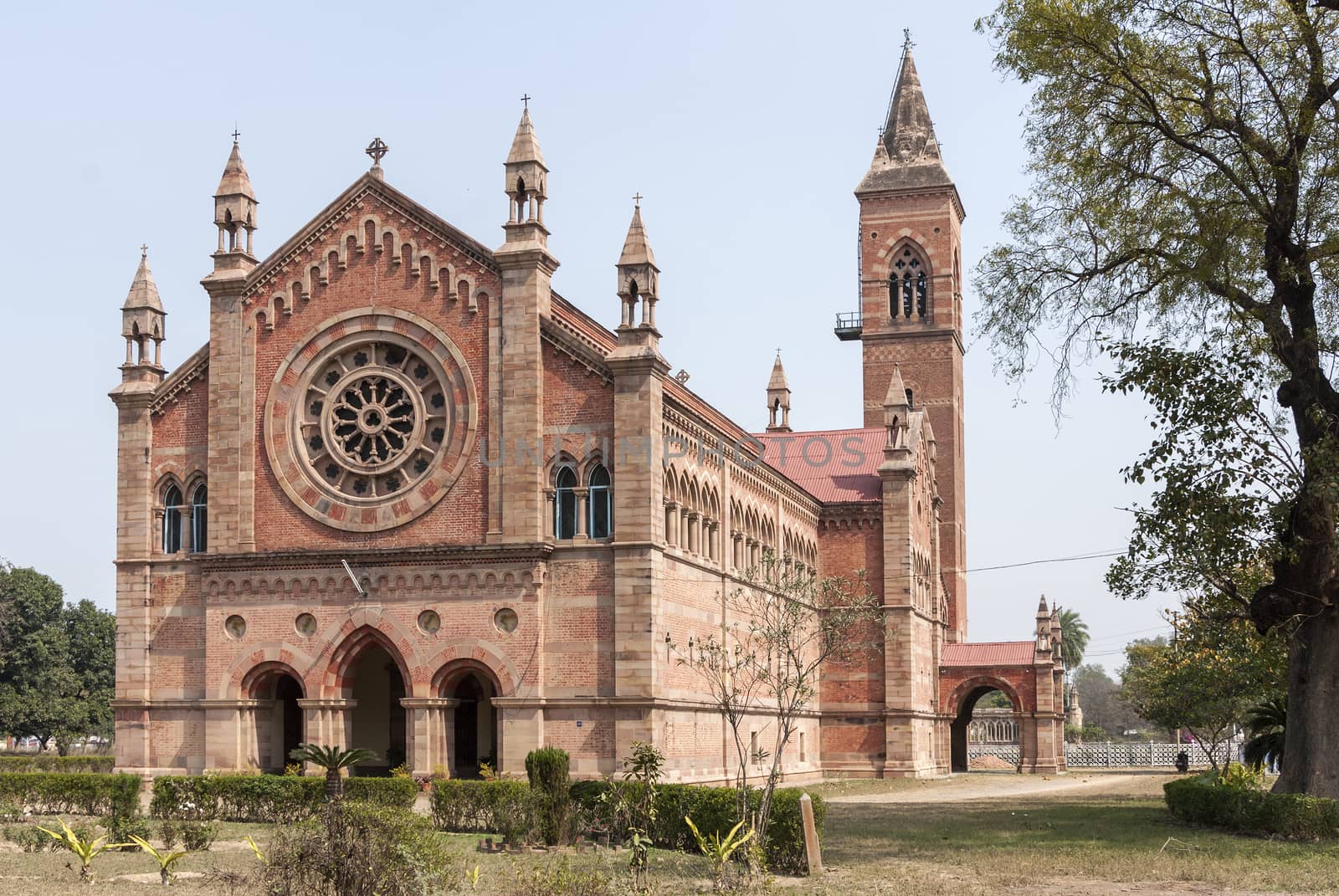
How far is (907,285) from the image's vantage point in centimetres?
7756

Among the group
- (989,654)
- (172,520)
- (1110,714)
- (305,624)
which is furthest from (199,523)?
(1110,714)

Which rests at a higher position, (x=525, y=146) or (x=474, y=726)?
(x=525, y=146)

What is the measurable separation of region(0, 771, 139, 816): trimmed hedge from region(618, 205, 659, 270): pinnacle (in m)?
17.4

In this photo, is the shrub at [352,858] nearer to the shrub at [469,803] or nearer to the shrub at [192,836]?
the shrub at [192,836]

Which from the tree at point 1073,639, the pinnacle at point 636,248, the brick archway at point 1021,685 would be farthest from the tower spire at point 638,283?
the tree at point 1073,639

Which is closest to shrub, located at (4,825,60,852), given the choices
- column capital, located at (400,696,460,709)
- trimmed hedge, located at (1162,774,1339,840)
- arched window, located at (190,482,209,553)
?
column capital, located at (400,696,460,709)

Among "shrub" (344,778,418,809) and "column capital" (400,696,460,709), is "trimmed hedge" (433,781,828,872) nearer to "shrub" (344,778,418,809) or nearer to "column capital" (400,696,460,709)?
"shrub" (344,778,418,809)

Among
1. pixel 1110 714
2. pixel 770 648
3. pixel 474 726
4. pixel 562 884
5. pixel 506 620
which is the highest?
pixel 506 620

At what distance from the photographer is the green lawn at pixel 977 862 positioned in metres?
23.2

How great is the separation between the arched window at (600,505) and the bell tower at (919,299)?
3794cm

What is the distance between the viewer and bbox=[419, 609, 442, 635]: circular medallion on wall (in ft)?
132

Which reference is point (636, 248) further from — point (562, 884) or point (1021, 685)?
point (1021, 685)

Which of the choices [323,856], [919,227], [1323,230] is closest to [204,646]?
[323,856]

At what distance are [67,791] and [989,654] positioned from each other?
45.0 m
